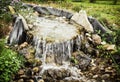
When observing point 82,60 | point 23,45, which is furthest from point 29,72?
point 82,60

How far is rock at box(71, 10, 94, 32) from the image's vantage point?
12.5 meters

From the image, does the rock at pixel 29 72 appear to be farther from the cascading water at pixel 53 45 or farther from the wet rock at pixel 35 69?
the cascading water at pixel 53 45

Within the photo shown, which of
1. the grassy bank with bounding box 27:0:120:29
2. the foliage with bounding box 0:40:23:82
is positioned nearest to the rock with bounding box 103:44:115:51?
the grassy bank with bounding box 27:0:120:29

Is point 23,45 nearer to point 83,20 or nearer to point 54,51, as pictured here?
point 54,51

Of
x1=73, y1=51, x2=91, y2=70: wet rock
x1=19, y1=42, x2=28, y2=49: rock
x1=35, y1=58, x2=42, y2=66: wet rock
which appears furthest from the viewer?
x1=19, y1=42, x2=28, y2=49: rock

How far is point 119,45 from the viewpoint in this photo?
11.5 metres

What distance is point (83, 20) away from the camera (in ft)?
41.8

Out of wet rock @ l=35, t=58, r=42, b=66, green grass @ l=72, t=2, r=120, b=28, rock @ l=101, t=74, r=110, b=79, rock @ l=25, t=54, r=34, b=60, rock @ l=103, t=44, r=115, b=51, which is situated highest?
green grass @ l=72, t=2, r=120, b=28

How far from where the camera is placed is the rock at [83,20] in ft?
40.9

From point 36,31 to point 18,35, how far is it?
36.5 inches

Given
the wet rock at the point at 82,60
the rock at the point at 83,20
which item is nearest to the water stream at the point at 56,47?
the wet rock at the point at 82,60

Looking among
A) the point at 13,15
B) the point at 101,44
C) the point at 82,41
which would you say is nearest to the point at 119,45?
the point at 101,44

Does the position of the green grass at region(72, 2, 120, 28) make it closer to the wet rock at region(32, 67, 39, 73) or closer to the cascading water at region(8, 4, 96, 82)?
the cascading water at region(8, 4, 96, 82)

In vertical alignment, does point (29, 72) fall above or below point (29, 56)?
below
